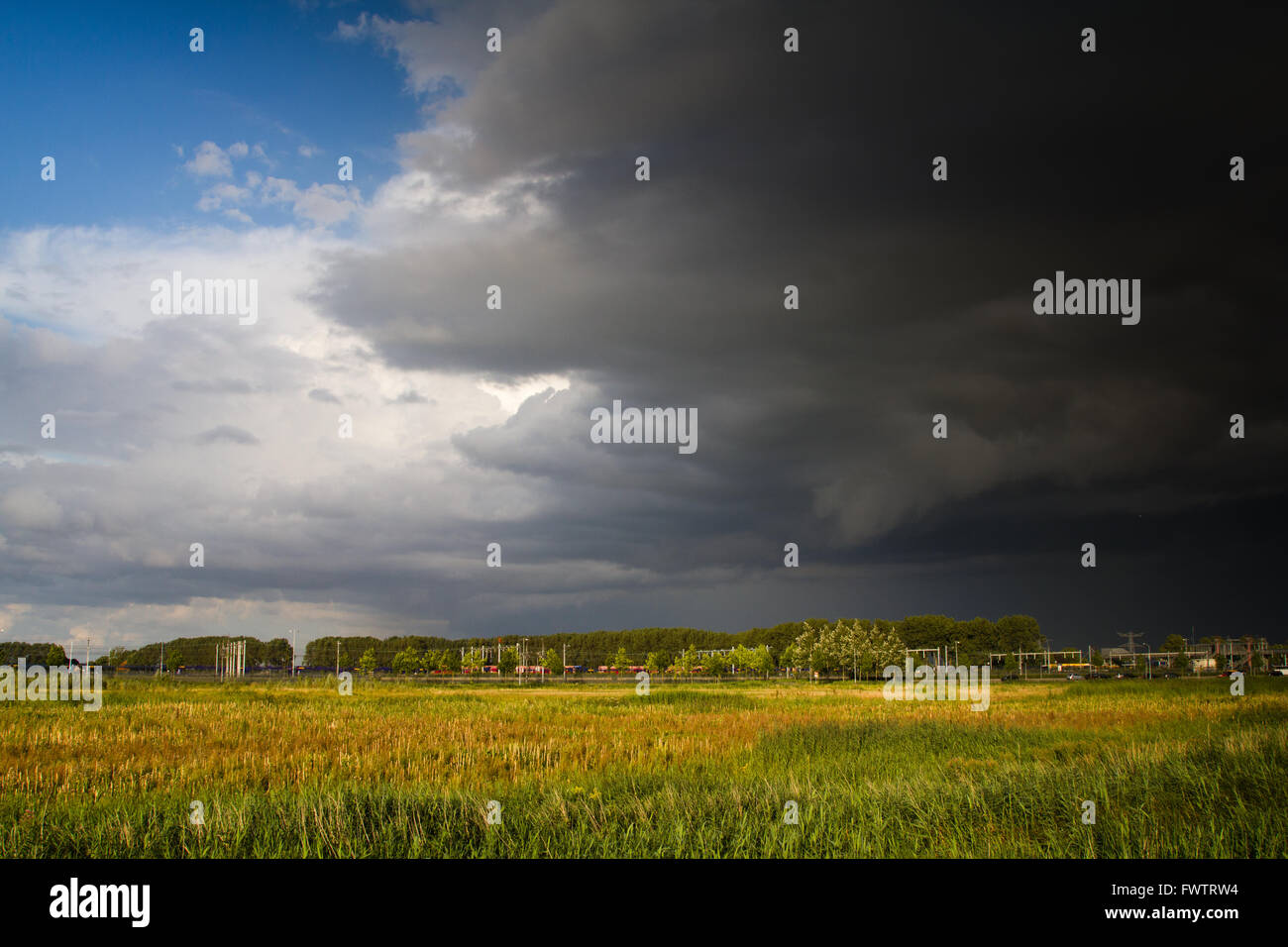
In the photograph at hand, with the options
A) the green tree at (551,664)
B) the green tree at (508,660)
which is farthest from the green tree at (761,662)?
the green tree at (508,660)

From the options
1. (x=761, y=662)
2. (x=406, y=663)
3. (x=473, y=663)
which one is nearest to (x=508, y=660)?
(x=473, y=663)

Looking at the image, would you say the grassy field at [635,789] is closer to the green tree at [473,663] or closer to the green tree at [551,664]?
the green tree at [551,664]

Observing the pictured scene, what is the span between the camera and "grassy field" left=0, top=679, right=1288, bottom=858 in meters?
11.2

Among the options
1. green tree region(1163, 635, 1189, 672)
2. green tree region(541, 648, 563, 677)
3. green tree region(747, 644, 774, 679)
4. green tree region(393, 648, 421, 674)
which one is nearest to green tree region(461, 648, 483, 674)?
green tree region(393, 648, 421, 674)

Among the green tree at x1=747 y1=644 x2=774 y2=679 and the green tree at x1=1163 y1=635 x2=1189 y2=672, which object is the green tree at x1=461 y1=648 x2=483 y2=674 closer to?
the green tree at x1=747 y1=644 x2=774 y2=679

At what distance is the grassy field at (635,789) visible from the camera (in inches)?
443

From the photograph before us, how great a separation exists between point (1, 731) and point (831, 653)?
106875 millimetres

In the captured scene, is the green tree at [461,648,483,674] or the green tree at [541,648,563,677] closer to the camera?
the green tree at [541,648,563,677]

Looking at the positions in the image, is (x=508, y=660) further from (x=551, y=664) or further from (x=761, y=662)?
(x=761, y=662)

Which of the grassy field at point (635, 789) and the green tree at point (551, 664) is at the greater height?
the grassy field at point (635, 789)

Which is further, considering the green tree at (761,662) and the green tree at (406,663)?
the green tree at (406,663)

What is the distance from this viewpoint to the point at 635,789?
1595 centimetres
